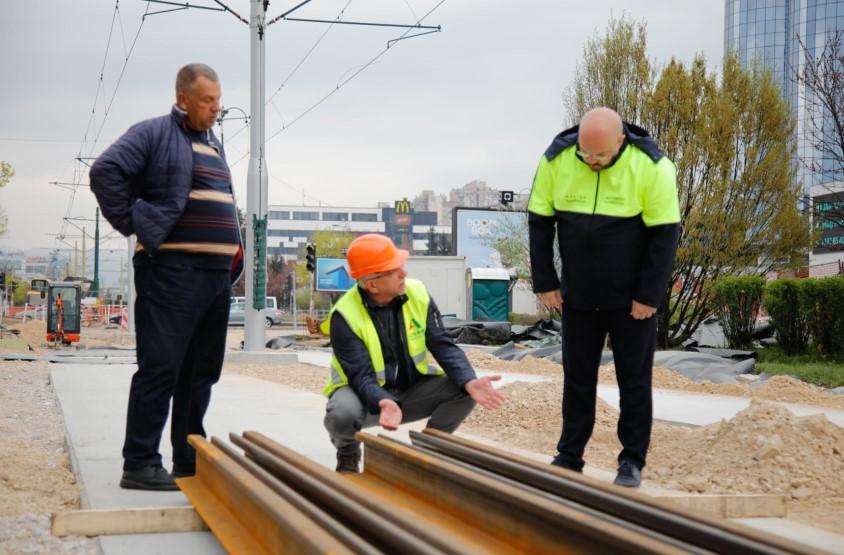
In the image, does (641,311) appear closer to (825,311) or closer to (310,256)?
(825,311)

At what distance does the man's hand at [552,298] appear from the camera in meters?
4.82

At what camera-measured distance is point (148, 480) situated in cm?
442

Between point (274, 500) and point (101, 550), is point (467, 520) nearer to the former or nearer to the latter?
point (274, 500)

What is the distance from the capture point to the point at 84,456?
5.62 meters

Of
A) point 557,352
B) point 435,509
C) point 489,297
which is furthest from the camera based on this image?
point 489,297

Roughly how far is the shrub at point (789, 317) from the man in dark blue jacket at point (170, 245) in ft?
44.3

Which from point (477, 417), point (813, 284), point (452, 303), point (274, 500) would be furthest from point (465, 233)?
point (274, 500)

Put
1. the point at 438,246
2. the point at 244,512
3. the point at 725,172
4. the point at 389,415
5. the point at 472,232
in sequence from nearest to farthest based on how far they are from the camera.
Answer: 1. the point at 244,512
2. the point at 389,415
3. the point at 725,172
4. the point at 472,232
5. the point at 438,246

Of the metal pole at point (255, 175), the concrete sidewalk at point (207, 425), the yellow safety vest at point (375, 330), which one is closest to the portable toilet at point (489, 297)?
the metal pole at point (255, 175)

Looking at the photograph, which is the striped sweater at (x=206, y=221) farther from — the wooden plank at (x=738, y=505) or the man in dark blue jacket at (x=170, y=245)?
the wooden plank at (x=738, y=505)

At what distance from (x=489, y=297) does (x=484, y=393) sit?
30.8m

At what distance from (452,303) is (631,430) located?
3657cm

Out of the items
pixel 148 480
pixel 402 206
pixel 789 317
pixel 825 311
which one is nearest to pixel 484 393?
pixel 148 480

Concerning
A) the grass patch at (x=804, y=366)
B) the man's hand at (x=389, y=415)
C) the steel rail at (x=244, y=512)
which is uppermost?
the man's hand at (x=389, y=415)
